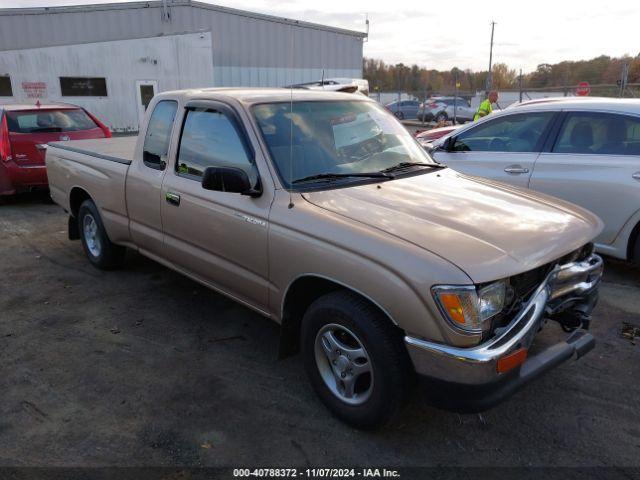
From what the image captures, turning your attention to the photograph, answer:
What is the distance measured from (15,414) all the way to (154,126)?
2.42 meters

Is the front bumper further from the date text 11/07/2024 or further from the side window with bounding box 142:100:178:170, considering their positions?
the side window with bounding box 142:100:178:170

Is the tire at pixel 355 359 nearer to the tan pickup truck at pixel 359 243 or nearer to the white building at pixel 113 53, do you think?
the tan pickup truck at pixel 359 243

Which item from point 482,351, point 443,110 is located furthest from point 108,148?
point 443,110

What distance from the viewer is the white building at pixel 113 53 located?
2044cm

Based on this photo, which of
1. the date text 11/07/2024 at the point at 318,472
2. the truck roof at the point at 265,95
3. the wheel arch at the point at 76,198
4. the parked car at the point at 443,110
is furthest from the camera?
the parked car at the point at 443,110

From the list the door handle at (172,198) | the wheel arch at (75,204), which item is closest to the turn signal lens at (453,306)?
the door handle at (172,198)

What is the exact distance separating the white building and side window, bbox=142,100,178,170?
15453 millimetres

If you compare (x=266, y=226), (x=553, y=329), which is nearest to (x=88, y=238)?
(x=266, y=226)

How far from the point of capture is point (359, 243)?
2.72 metres

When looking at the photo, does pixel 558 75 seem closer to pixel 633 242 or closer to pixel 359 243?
pixel 633 242

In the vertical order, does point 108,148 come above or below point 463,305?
above

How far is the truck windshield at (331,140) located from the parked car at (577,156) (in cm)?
186

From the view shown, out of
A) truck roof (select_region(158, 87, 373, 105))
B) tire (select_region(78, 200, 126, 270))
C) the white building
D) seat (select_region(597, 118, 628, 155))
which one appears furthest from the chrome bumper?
the white building

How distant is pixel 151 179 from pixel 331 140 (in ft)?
5.24
